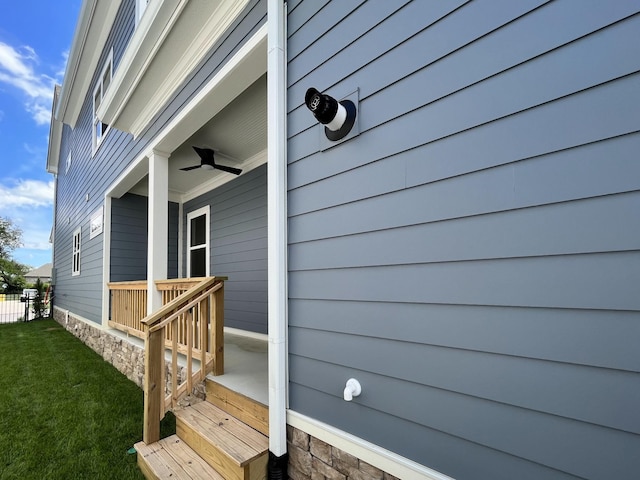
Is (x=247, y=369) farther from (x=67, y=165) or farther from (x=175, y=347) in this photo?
(x=67, y=165)

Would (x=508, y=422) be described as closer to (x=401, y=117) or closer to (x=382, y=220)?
(x=382, y=220)

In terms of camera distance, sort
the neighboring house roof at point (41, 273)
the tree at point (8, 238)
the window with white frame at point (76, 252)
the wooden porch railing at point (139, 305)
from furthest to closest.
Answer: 1. the neighboring house roof at point (41, 273)
2. the tree at point (8, 238)
3. the window with white frame at point (76, 252)
4. the wooden porch railing at point (139, 305)

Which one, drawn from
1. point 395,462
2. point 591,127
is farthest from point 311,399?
point 591,127

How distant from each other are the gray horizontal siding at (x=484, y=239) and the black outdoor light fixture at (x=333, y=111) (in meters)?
0.06

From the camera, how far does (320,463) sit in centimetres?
180

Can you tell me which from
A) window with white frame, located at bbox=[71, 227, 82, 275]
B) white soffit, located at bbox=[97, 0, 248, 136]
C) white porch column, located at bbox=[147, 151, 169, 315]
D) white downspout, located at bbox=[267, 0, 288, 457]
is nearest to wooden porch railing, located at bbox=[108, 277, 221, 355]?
white porch column, located at bbox=[147, 151, 169, 315]

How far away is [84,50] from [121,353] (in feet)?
21.4

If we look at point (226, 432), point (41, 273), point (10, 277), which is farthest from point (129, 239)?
point (41, 273)

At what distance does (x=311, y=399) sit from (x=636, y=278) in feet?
5.10

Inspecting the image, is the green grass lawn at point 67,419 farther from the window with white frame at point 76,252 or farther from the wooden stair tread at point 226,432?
the window with white frame at point 76,252

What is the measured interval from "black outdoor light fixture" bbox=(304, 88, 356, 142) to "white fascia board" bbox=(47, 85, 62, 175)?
43.3 ft

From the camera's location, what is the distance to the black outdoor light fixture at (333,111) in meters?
1.70

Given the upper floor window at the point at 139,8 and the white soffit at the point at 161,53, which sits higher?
the upper floor window at the point at 139,8

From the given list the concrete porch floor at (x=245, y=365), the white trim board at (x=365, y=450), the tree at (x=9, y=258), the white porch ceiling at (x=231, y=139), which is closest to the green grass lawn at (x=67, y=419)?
the concrete porch floor at (x=245, y=365)
